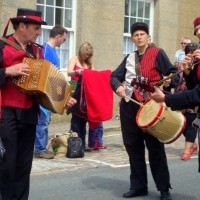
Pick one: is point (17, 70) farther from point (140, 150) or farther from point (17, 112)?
point (140, 150)

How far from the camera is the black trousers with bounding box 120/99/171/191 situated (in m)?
6.50

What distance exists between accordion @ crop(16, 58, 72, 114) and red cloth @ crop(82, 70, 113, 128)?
4.33 meters

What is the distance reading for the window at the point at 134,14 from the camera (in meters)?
15.6

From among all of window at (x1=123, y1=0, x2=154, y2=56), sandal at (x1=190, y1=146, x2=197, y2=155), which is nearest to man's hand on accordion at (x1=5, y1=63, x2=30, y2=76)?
sandal at (x1=190, y1=146, x2=197, y2=155)

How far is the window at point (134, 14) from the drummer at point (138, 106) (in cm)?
900

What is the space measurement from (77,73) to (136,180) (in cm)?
324

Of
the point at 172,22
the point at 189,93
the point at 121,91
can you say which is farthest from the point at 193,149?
the point at 172,22

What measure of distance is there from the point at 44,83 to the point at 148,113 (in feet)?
5.16

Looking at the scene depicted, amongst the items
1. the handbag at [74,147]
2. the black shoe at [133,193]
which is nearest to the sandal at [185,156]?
the handbag at [74,147]

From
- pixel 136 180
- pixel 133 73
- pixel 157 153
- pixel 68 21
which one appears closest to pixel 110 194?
pixel 136 180

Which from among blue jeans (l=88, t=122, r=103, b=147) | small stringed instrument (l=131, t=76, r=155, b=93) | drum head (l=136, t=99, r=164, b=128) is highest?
small stringed instrument (l=131, t=76, r=155, b=93)

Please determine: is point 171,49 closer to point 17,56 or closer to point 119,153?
point 119,153

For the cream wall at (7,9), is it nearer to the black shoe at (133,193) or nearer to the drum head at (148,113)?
the black shoe at (133,193)

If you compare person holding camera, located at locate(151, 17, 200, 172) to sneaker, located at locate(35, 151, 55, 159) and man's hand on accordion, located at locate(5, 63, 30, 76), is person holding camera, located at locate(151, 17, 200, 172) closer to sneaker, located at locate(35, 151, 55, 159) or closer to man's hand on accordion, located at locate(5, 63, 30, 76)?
man's hand on accordion, located at locate(5, 63, 30, 76)
